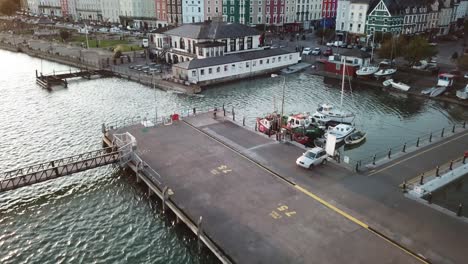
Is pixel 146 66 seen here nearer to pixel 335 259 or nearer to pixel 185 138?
pixel 185 138

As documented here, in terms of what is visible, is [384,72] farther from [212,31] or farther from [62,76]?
[62,76]

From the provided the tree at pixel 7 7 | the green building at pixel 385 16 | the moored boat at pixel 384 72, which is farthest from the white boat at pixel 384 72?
the tree at pixel 7 7

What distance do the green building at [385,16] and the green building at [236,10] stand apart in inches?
1466

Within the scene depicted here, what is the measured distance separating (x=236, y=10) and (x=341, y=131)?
8293cm

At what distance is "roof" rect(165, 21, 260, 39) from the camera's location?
265ft

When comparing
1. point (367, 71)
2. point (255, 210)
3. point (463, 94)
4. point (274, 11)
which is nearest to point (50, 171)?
point (255, 210)

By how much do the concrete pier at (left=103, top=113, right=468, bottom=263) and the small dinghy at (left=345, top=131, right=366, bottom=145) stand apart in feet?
26.5

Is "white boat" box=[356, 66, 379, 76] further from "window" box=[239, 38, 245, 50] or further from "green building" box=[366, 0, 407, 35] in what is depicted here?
"green building" box=[366, 0, 407, 35]

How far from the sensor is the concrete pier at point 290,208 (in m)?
25.0

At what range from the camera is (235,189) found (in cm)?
3256

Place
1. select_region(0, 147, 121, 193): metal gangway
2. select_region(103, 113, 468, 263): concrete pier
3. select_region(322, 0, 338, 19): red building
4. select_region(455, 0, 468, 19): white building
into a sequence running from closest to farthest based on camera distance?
select_region(103, 113, 468, 263): concrete pier < select_region(0, 147, 121, 193): metal gangway < select_region(455, 0, 468, 19): white building < select_region(322, 0, 338, 19): red building

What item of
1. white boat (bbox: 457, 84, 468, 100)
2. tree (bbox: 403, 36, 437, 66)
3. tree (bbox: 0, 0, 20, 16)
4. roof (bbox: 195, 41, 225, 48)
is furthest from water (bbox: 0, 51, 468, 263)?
tree (bbox: 0, 0, 20, 16)

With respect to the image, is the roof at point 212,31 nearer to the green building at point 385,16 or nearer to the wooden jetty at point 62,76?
the wooden jetty at point 62,76

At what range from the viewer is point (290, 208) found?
29672 millimetres
